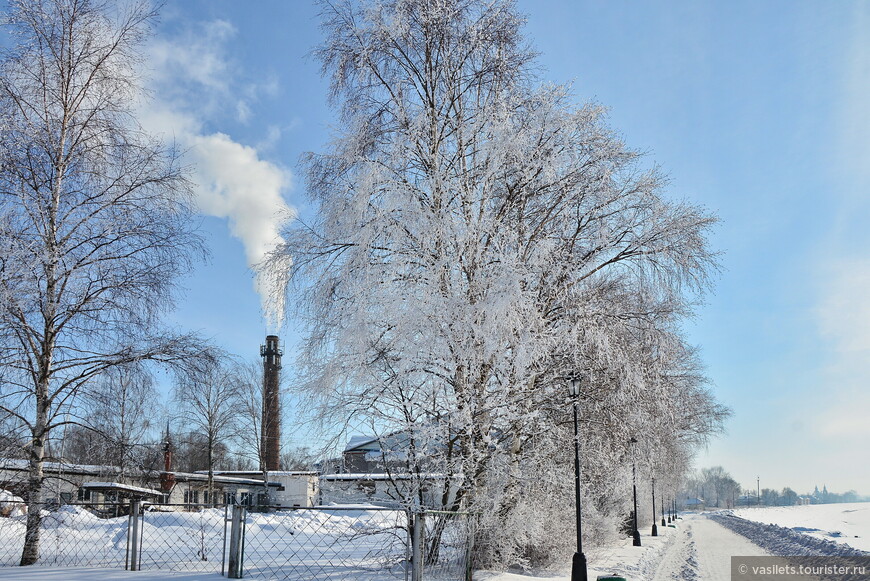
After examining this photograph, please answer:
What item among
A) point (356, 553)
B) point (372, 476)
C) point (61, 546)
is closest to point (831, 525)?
point (356, 553)

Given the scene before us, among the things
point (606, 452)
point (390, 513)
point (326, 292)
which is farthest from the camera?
point (606, 452)

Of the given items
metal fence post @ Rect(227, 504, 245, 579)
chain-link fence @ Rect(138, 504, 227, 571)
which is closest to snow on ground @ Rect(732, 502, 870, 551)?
chain-link fence @ Rect(138, 504, 227, 571)

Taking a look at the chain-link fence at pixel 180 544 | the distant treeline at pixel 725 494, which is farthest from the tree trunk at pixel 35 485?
the distant treeline at pixel 725 494

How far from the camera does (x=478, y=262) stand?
424 inches

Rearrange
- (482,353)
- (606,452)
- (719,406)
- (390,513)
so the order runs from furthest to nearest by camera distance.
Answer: (719,406), (606,452), (390,513), (482,353)

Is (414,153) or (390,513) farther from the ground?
(414,153)

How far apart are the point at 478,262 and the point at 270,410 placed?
36611 millimetres

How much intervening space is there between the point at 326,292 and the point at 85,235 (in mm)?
5407

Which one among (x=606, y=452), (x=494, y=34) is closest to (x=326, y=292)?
(x=494, y=34)

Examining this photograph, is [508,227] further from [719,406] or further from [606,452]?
[719,406]

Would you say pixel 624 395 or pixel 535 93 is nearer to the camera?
pixel 535 93

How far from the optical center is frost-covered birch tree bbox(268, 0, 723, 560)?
33.4 feet

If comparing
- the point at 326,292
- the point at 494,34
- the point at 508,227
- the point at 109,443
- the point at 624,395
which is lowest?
the point at 109,443

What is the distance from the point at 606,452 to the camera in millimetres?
15961
